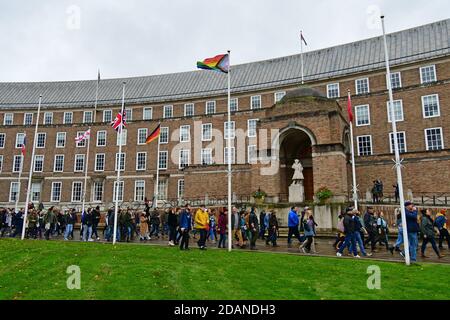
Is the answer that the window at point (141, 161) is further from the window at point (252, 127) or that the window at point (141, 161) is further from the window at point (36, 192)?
the window at point (252, 127)

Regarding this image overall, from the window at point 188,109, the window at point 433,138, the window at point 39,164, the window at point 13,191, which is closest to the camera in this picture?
the window at point 433,138

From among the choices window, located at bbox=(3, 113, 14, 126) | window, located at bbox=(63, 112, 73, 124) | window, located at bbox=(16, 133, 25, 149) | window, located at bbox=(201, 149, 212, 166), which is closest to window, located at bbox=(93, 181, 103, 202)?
window, located at bbox=(63, 112, 73, 124)

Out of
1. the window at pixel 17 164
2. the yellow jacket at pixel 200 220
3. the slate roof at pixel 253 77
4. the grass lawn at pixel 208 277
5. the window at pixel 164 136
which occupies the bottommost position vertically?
the grass lawn at pixel 208 277

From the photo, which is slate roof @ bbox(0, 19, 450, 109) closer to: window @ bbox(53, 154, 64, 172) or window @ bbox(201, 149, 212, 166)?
window @ bbox(53, 154, 64, 172)

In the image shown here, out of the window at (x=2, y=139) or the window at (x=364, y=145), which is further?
the window at (x=2, y=139)

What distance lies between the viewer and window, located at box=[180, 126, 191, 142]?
50231 millimetres

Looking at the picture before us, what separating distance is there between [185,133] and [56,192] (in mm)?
20309

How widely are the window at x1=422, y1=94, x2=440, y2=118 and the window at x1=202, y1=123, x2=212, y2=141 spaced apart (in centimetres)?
2500

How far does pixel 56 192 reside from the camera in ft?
172

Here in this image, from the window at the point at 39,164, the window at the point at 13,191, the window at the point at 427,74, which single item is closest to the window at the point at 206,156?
the window at the point at 39,164

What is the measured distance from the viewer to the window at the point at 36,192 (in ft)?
171

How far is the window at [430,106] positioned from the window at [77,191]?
145ft

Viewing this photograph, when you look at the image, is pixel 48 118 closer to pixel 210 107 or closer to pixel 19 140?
pixel 19 140

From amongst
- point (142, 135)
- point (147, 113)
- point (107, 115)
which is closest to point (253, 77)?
point (147, 113)
